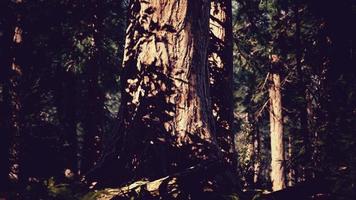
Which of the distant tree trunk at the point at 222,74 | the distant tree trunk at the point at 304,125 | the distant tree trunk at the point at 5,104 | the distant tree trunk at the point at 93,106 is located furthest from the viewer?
the distant tree trunk at the point at 93,106

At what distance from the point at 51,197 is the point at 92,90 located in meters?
9.22

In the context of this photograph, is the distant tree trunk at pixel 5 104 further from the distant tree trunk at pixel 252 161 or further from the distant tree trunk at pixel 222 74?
the distant tree trunk at pixel 252 161

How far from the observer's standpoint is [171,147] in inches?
212

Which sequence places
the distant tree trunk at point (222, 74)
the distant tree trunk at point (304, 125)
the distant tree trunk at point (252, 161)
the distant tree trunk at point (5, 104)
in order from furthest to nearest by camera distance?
the distant tree trunk at point (252, 161), the distant tree trunk at point (304, 125), the distant tree trunk at point (222, 74), the distant tree trunk at point (5, 104)

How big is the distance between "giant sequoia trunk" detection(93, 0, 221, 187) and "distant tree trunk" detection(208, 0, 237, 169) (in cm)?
197

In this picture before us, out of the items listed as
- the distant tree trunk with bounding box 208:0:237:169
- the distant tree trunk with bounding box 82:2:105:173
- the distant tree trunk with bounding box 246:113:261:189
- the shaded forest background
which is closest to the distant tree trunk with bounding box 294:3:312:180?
the shaded forest background

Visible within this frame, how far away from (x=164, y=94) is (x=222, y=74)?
288 cm

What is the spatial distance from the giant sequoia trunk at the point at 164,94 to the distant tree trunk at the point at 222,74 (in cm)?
197

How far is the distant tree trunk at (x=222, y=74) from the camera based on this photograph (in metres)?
7.81

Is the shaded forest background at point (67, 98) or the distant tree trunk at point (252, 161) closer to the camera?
the shaded forest background at point (67, 98)

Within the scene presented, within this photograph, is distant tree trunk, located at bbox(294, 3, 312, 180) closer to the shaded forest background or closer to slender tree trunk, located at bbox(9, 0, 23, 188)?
the shaded forest background

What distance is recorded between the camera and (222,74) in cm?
823

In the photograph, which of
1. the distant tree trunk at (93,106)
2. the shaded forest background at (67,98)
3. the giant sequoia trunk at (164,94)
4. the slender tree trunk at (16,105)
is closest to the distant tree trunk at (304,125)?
the shaded forest background at (67,98)

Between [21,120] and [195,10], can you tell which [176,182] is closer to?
[195,10]
